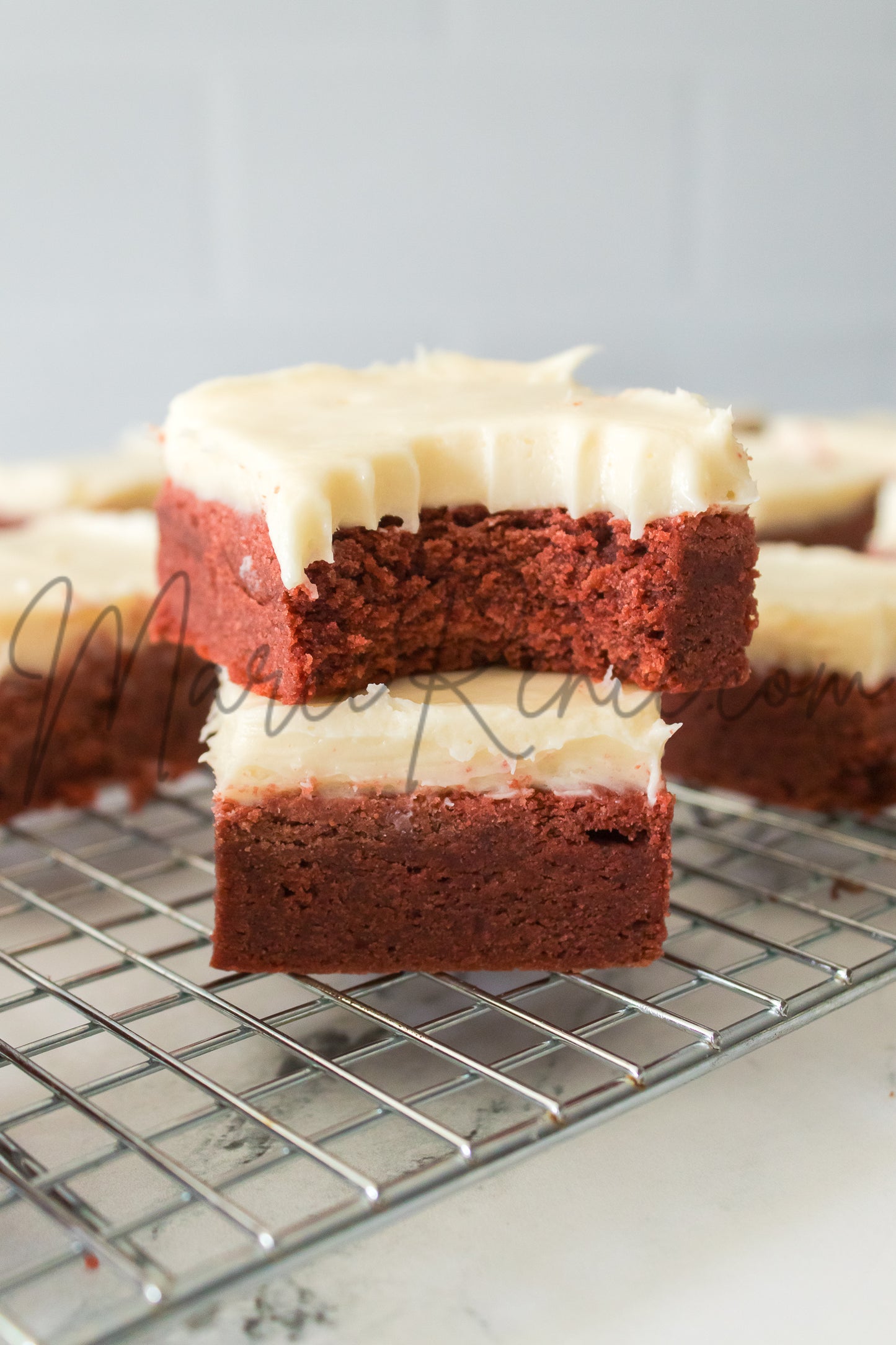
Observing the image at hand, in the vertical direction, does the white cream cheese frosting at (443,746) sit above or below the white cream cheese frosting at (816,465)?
below

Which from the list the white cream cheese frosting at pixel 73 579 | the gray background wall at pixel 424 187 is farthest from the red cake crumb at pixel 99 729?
the gray background wall at pixel 424 187

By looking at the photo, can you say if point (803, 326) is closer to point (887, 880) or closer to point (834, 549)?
point (834, 549)

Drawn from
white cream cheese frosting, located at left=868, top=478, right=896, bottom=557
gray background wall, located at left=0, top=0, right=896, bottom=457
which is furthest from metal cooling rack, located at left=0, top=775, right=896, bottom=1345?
gray background wall, located at left=0, top=0, right=896, bottom=457

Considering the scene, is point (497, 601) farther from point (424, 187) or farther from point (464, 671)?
point (424, 187)

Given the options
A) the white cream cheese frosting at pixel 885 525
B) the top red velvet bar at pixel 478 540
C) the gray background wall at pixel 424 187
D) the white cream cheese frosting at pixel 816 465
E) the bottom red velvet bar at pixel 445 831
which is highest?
the gray background wall at pixel 424 187

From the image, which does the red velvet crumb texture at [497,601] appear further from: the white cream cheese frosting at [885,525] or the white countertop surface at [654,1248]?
the white cream cheese frosting at [885,525]

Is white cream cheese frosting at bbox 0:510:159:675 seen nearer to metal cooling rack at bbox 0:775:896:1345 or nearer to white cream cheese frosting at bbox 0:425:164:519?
white cream cheese frosting at bbox 0:425:164:519

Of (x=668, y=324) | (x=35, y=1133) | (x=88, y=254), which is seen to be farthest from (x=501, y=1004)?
(x=668, y=324)
